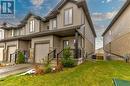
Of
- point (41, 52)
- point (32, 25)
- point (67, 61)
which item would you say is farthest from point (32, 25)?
point (67, 61)

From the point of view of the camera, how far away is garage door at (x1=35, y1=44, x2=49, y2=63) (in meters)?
22.9

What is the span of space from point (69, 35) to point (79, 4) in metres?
4.22

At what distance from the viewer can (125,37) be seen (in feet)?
78.1

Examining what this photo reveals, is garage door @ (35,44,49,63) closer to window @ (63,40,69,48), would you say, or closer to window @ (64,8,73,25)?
window @ (63,40,69,48)

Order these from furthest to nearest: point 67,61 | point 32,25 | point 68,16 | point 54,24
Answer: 1. point 32,25
2. point 54,24
3. point 68,16
4. point 67,61

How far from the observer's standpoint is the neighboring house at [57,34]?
2092 centimetres

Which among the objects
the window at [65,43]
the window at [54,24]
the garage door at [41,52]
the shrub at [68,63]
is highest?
the window at [54,24]

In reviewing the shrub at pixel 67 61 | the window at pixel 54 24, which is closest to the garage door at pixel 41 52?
the window at pixel 54 24

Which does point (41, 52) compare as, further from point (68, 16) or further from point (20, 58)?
point (68, 16)

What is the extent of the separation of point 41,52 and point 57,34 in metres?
3.53

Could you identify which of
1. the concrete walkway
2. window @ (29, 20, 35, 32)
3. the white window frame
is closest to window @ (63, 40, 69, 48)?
the concrete walkway

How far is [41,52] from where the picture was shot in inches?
926

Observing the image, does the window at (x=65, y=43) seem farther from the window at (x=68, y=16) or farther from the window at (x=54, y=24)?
the window at (x=54, y=24)

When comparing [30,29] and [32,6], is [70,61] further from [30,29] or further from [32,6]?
[32,6]
